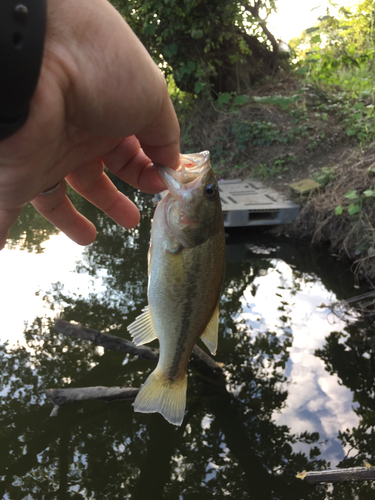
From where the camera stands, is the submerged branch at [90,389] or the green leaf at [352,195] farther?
the green leaf at [352,195]

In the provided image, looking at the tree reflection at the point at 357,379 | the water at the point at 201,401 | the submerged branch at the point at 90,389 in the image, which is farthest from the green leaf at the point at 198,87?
the submerged branch at the point at 90,389

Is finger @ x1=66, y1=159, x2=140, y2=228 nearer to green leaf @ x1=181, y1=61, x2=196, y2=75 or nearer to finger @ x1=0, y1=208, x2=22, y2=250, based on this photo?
finger @ x1=0, y1=208, x2=22, y2=250

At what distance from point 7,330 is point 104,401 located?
1.62 m

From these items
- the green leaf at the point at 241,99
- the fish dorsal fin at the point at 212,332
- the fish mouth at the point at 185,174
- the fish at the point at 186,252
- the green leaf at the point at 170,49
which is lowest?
the fish dorsal fin at the point at 212,332

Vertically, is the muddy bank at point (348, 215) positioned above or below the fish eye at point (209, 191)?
below

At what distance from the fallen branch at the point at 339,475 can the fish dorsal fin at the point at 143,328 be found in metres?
1.90

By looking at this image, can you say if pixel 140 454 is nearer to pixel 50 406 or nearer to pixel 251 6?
pixel 50 406

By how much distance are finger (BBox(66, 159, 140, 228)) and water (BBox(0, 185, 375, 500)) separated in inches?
86.7

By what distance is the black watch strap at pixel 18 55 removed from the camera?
33.1 inches

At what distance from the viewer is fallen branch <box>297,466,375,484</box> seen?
2.77 meters

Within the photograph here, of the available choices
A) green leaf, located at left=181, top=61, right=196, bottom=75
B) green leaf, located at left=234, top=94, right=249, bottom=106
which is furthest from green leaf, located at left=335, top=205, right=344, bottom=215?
green leaf, located at left=181, top=61, right=196, bottom=75

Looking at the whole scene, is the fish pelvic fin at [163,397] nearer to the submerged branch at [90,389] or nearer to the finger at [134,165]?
the finger at [134,165]

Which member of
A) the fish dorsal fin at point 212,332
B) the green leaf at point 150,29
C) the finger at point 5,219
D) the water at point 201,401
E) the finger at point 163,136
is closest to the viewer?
the finger at point 5,219

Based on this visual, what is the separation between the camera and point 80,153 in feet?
5.19
